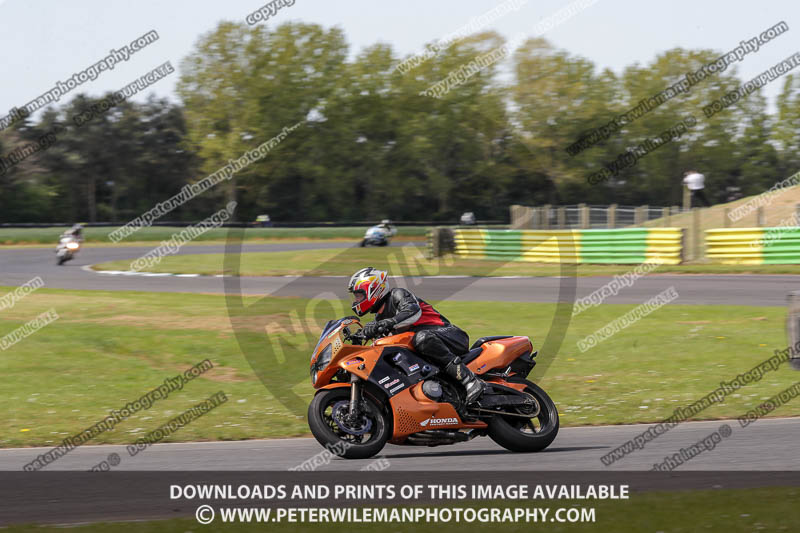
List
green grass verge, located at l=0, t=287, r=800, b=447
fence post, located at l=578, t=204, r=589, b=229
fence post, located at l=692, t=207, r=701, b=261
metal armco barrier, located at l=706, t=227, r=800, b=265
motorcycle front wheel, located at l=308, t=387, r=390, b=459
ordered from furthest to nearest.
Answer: fence post, located at l=578, t=204, r=589, b=229 → fence post, located at l=692, t=207, r=701, b=261 → metal armco barrier, located at l=706, t=227, r=800, b=265 → green grass verge, located at l=0, t=287, r=800, b=447 → motorcycle front wheel, located at l=308, t=387, r=390, b=459

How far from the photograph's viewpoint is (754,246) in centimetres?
2631

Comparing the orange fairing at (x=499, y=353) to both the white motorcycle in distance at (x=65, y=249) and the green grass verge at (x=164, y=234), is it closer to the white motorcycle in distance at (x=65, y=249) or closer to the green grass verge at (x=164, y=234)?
the white motorcycle in distance at (x=65, y=249)

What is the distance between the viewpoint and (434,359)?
805cm

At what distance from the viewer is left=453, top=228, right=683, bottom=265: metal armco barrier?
27453 millimetres

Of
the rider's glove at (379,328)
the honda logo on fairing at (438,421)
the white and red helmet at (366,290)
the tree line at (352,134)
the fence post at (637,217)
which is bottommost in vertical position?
the honda logo on fairing at (438,421)

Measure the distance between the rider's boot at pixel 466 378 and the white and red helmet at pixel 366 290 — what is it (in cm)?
87

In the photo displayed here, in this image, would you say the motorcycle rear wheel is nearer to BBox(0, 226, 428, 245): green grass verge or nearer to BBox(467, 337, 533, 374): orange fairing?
BBox(467, 337, 533, 374): orange fairing

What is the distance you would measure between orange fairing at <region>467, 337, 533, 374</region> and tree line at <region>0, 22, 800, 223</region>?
58.4 m

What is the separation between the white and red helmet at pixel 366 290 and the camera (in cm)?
789

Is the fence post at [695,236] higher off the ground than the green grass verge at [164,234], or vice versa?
the green grass verge at [164,234]
